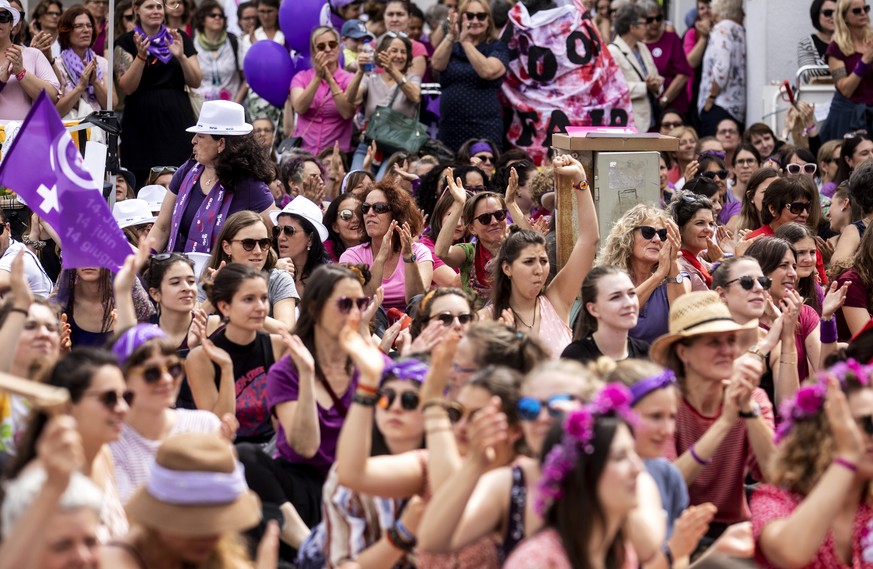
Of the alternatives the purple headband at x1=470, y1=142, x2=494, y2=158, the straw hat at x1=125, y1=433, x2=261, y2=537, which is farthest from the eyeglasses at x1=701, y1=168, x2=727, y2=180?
the straw hat at x1=125, y1=433, x2=261, y2=537

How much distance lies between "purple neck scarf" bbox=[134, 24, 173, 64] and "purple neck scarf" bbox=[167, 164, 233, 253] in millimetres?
2228

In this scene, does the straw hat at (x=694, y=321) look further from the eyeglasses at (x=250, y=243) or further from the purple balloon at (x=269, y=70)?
the purple balloon at (x=269, y=70)

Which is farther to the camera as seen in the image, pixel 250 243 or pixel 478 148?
pixel 478 148

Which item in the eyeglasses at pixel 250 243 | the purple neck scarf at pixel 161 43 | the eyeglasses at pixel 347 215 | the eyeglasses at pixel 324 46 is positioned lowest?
the eyeglasses at pixel 347 215

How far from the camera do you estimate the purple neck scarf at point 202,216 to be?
837cm

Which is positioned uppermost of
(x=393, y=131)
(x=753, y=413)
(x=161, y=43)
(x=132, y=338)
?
(x=161, y=43)

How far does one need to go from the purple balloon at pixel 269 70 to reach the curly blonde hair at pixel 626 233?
15.3ft

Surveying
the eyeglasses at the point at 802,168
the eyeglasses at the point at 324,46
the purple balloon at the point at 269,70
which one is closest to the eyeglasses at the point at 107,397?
the eyeglasses at the point at 324,46

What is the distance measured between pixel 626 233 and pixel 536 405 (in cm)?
339

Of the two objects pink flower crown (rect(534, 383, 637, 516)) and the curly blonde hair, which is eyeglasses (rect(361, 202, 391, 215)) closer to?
the curly blonde hair

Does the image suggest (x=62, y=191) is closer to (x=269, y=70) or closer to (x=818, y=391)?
(x=818, y=391)

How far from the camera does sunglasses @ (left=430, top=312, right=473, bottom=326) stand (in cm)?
623

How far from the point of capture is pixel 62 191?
21.5ft

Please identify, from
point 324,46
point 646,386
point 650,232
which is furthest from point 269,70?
point 646,386
